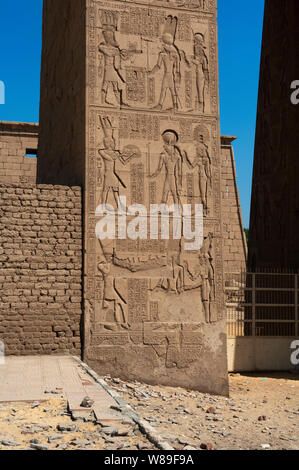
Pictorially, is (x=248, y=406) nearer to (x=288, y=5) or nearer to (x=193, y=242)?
(x=193, y=242)

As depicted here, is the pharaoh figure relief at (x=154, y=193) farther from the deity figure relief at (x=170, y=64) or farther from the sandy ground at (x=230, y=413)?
the sandy ground at (x=230, y=413)

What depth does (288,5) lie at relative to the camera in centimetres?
1446

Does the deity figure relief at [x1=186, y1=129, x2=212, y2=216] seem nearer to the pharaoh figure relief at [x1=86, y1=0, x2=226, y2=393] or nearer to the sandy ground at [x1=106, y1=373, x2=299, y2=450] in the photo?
the pharaoh figure relief at [x1=86, y1=0, x2=226, y2=393]

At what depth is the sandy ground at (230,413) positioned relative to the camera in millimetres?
7496

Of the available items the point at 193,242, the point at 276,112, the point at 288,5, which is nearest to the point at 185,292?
the point at 193,242

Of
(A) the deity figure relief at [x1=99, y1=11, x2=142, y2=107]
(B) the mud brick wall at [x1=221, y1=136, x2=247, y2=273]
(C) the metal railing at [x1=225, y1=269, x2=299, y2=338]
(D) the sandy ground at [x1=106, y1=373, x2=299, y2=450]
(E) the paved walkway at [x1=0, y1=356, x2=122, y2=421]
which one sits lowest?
(D) the sandy ground at [x1=106, y1=373, x2=299, y2=450]

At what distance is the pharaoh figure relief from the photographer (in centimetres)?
1022

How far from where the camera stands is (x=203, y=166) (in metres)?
11.0

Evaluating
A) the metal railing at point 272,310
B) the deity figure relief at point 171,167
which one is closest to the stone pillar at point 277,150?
the metal railing at point 272,310

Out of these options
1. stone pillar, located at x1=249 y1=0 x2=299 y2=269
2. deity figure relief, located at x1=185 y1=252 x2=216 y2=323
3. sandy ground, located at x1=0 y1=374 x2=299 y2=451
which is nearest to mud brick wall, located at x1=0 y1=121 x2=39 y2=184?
stone pillar, located at x1=249 y1=0 x2=299 y2=269

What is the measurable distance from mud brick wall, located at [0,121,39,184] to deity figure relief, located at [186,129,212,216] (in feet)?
34.7

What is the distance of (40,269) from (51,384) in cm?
299

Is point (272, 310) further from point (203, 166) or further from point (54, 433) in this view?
point (54, 433)

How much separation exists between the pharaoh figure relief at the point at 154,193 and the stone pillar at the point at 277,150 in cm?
369
